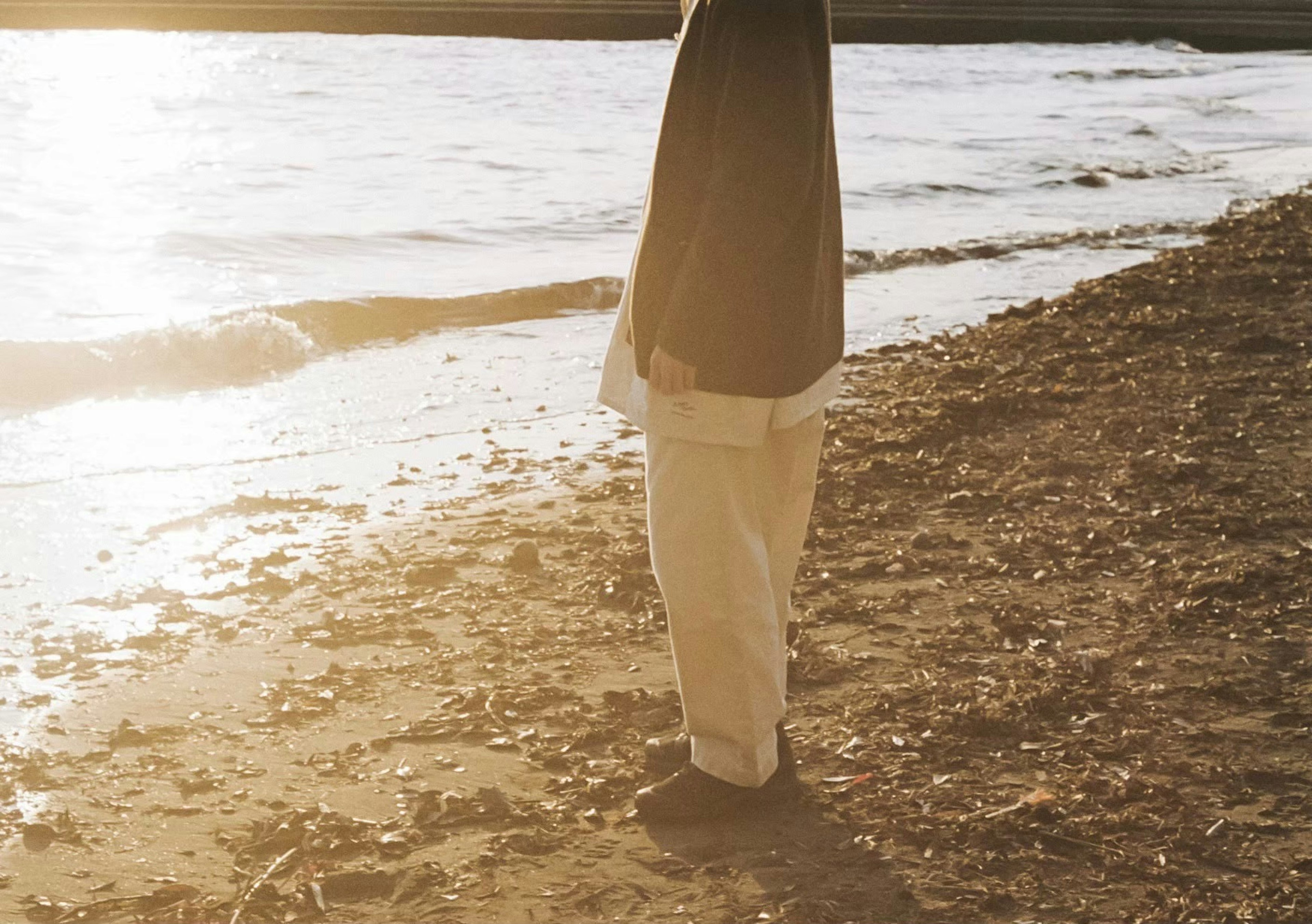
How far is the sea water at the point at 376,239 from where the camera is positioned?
Answer: 564 centimetres

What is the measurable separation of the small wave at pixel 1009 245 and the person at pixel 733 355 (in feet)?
26.7

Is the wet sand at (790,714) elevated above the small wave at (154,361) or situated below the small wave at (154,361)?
below

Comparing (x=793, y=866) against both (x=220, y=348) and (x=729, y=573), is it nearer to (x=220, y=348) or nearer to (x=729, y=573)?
(x=729, y=573)

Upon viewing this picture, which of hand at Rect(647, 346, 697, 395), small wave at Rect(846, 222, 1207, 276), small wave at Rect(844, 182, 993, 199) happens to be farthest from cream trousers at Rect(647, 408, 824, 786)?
small wave at Rect(844, 182, 993, 199)

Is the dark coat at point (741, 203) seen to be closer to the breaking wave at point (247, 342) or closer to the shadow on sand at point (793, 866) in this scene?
the shadow on sand at point (793, 866)

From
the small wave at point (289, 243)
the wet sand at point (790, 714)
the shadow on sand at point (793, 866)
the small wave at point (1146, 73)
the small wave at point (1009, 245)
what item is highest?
the small wave at point (1146, 73)

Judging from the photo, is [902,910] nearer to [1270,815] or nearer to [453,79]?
[1270,815]

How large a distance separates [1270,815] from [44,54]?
25966mm

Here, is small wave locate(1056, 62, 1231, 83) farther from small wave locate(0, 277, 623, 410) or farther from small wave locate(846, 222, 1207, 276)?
small wave locate(0, 277, 623, 410)

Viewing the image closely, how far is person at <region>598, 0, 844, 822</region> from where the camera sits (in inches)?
99.3

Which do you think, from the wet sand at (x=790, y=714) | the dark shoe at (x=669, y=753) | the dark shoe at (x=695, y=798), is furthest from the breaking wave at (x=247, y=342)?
the dark shoe at (x=695, y=798)

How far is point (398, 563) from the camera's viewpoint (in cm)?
454

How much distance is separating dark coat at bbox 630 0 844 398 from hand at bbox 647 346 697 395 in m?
0.01

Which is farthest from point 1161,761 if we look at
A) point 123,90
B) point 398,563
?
point 123,90
